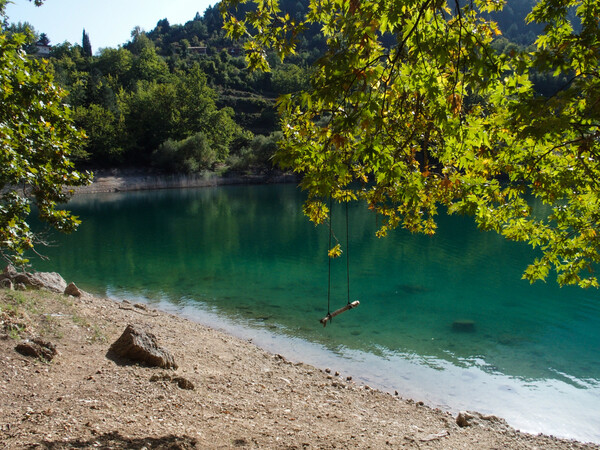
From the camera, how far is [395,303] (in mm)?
16344

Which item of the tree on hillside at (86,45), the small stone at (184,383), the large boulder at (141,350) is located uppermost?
the tree on hillside at (86,45)

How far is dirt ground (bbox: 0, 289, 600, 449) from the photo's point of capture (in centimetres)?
525

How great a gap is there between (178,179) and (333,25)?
67.3 m

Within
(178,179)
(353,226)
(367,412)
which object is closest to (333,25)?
(367,412)

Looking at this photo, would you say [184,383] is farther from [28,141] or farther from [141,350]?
[28,141]

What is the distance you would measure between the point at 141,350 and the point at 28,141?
382cm

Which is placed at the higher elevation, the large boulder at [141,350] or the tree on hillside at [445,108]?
the tree on hillside at [445,108]

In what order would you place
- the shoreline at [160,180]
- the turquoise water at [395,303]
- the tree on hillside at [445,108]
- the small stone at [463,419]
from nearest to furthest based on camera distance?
the tree on hillside at [445,108] < the small stone at [463,419] < the turquoise water at [395,303] < the shoreline at [160,180]

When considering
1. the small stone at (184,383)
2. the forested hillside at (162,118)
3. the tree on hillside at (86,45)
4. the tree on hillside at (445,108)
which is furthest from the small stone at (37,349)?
the tree on hillside at (86,45)

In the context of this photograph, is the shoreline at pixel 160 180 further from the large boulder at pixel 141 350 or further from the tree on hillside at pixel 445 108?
the tree on hillside at pixel 445 108

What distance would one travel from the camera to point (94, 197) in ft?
192

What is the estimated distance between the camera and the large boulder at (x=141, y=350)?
311 inches

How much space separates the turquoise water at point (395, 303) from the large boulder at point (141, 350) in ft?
13.7

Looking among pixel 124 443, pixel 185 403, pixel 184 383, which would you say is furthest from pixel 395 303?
pixel 124 443
